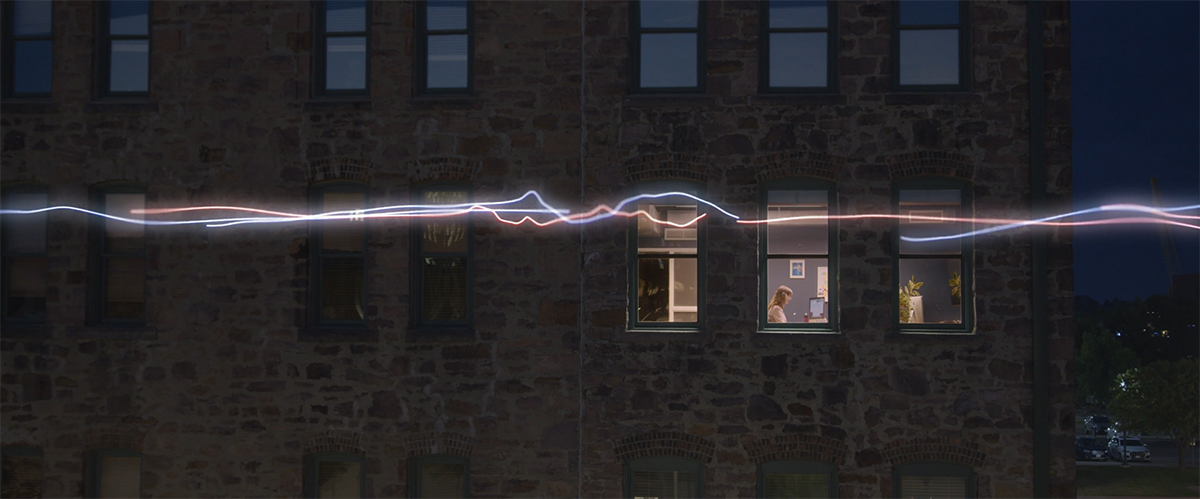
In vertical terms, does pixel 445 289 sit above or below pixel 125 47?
below

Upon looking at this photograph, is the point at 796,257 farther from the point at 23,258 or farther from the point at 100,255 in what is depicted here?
the point at 23,258

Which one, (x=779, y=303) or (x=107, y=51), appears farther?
(x=107, y=51)

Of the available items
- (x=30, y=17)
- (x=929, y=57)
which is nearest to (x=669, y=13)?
(x=929, y=57)

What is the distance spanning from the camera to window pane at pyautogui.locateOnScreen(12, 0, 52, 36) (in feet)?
32.7

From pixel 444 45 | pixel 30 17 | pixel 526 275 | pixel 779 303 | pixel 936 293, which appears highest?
pixel 30 17

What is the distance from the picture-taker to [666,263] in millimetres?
9031

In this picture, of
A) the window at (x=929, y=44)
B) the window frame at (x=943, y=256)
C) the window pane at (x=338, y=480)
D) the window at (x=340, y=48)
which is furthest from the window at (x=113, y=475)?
the window at (x=929, y=44)

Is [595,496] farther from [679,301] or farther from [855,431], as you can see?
[855,431]


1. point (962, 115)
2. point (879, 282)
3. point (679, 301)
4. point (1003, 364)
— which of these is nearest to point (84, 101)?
point (679, 301)

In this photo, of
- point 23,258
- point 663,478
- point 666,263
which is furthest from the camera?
point 23,258

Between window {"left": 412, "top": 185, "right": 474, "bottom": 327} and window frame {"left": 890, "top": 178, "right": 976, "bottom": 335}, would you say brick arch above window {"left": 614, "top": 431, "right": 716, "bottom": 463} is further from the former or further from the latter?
window frame {"left": 890, "top": 178, "right": 976, "bottom": 335}

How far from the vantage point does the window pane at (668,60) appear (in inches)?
360

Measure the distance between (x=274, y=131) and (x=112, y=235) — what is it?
2.46 meters

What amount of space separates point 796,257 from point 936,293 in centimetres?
158
